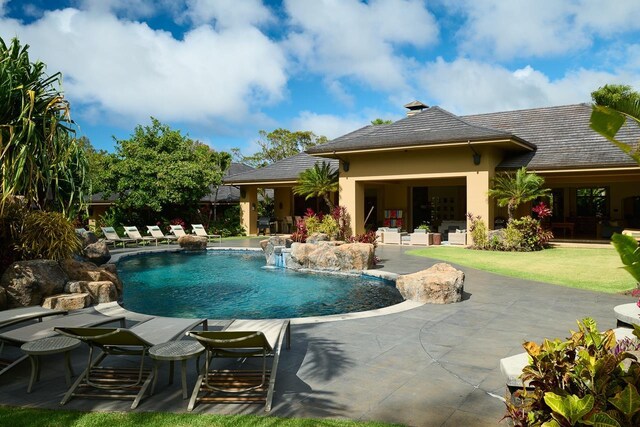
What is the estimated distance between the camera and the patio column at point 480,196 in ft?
59.4

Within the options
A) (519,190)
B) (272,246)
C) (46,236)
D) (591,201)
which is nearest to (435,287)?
(46,236)

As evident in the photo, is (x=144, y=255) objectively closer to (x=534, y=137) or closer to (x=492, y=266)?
(x=492, y=266)

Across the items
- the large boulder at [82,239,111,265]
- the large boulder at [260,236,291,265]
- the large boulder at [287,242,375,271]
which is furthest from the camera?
the large boulder at [260,236,291,265]

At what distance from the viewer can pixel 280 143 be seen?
48312 mm

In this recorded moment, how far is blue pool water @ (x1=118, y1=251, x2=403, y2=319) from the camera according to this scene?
8766 mm

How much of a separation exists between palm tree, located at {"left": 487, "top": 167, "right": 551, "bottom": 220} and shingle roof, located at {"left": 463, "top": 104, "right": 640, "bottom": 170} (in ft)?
4.42

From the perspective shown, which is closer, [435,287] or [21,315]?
[21,315]

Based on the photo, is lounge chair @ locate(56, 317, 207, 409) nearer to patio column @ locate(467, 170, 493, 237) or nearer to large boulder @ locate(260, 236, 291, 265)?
large boulder @ locate(260, 236, 291, 265)

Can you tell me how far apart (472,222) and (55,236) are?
1523 centimetres

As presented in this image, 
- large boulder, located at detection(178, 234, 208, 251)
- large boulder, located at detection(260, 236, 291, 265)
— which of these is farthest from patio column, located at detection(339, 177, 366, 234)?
large boulder, located at detection(178, 234, 208, 251)

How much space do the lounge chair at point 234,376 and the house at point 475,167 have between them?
15097 mm

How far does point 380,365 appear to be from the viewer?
4.91 metres

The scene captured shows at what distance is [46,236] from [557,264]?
13.7 metres

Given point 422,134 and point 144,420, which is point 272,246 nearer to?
point 422,134
